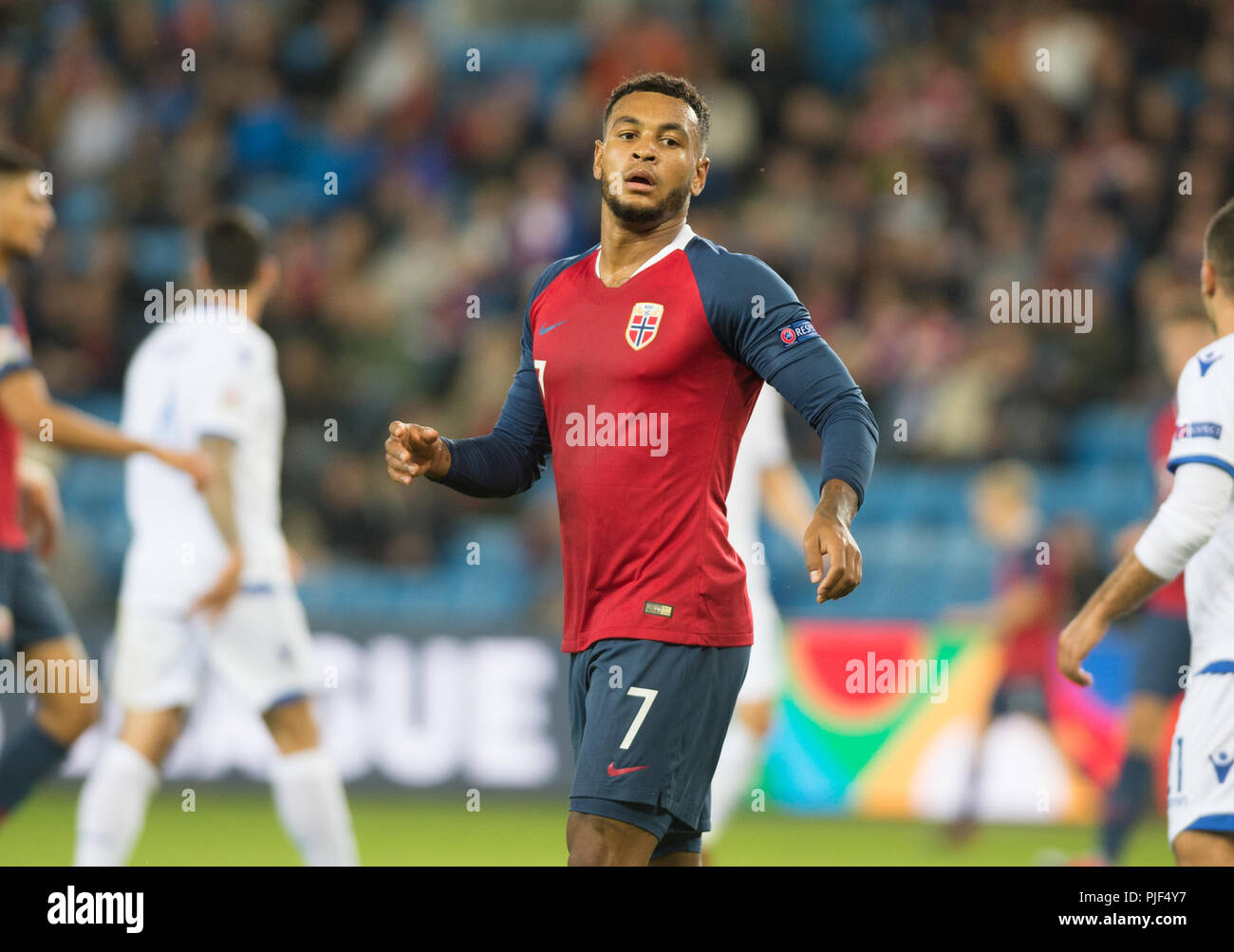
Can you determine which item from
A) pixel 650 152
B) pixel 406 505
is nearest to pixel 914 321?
pixel 406 505

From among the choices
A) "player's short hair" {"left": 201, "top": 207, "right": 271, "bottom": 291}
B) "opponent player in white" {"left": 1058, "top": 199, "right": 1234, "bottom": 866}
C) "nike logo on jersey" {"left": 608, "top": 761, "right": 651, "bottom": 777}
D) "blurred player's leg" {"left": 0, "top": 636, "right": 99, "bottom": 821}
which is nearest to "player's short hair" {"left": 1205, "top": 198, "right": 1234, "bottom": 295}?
"opponent player in white" {"left": 1058, "top": 199, "right": 1234, "bottom": 866}

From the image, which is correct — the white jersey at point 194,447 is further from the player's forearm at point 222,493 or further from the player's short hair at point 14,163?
the player's short hair at point 14,163

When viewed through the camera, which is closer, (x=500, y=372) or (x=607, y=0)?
(x=500, y=372)

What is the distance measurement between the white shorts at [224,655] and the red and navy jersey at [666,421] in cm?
239

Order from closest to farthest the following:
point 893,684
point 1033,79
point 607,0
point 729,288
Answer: point 729,288
point 893,684
point 1033,79
point 607,0

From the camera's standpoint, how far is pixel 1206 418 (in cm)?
404

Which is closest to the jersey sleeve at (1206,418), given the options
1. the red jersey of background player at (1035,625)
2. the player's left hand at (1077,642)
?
the player's left hand at (1077,642)

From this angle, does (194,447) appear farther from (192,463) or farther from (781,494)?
(781,494)

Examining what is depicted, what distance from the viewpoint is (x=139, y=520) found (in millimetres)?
6562

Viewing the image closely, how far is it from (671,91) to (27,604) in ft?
10.5

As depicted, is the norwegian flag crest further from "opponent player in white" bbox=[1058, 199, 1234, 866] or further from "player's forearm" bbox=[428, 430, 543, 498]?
"opponent player in white" bbox=[1058, 199, 1234, 866]

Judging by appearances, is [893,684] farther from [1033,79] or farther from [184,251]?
[184,251]
